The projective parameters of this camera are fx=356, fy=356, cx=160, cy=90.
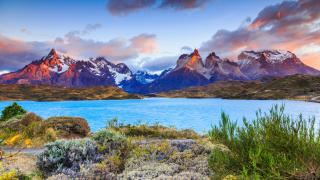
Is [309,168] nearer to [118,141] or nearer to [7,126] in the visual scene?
[118,141]

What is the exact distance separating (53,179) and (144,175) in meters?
2.88

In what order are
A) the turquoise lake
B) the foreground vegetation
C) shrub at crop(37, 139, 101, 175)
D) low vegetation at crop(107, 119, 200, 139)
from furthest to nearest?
the turquoise lake < low vegetation at crop(107, 119, 200, 139) < shrub at crop(37, 139, 101, 175) < the foreground vegetation

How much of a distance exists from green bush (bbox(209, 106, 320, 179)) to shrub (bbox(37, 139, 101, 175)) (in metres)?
4.78

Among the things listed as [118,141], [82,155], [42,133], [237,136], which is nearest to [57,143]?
[82,155]

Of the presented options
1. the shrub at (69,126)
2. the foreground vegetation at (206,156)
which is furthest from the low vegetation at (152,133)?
the foreground vegetation at (206,156)

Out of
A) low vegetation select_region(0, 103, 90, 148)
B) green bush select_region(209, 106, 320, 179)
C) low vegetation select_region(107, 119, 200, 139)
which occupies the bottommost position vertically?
low vegetation select_region(107, 119, 200, 139)

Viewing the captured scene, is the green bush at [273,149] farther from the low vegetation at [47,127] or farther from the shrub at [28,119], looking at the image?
the shrub at [28,119]

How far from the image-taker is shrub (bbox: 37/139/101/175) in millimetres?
12473

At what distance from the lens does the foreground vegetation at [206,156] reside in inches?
329

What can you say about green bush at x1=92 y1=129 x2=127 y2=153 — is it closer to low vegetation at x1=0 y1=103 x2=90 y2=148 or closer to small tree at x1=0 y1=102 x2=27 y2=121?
low vegetation at x1=0 y1=103 x2=90 y2=148

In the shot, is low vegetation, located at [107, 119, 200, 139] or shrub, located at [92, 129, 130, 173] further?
low vegetation, located at [107, 119, 200, 139]

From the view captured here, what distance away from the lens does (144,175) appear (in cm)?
1074

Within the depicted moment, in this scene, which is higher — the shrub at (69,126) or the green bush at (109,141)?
the green bush at (109,141)

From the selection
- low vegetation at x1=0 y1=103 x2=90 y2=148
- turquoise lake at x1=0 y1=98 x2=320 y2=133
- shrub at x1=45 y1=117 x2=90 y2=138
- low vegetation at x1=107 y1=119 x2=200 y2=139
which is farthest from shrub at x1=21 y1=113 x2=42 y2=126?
turquoise lake at x1=0 y1=98 x2=320 y2=133
